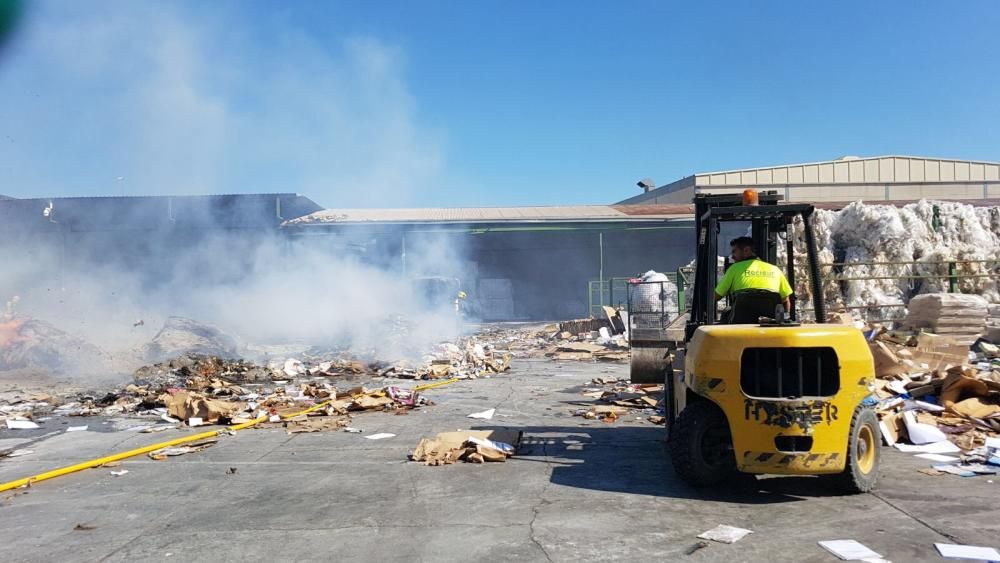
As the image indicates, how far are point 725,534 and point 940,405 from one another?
4897 mm

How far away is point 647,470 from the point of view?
6273 mm

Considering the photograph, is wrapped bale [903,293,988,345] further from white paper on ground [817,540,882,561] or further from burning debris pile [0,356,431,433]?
white paper on ground [817,540,882,561]

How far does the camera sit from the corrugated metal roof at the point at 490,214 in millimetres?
33281

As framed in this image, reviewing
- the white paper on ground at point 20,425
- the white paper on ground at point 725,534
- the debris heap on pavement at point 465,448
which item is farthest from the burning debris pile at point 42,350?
→ the white paper on ground at point 725,534

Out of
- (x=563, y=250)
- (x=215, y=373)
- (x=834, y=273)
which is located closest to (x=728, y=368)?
(x=215, y=373)

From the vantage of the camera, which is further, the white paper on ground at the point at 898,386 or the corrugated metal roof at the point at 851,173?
the corrugated metal roof at the point at 851,173

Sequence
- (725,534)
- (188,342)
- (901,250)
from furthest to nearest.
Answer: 1. (901,250)
2. (188,342)
3. (725,534)

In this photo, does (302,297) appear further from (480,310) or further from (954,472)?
(954,472)

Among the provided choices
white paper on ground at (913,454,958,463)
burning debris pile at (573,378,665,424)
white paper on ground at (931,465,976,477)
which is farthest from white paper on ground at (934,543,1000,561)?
burning debris pile at (573,378,665,424)

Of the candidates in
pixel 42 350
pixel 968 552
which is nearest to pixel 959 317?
pixel 968 552

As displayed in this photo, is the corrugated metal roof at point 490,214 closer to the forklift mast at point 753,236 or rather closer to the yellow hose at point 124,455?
the yellow hose at point 124,455

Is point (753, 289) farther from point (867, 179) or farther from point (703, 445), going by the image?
point (867, 179)

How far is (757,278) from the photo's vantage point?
558cm

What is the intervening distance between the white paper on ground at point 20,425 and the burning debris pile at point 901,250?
14282mm
